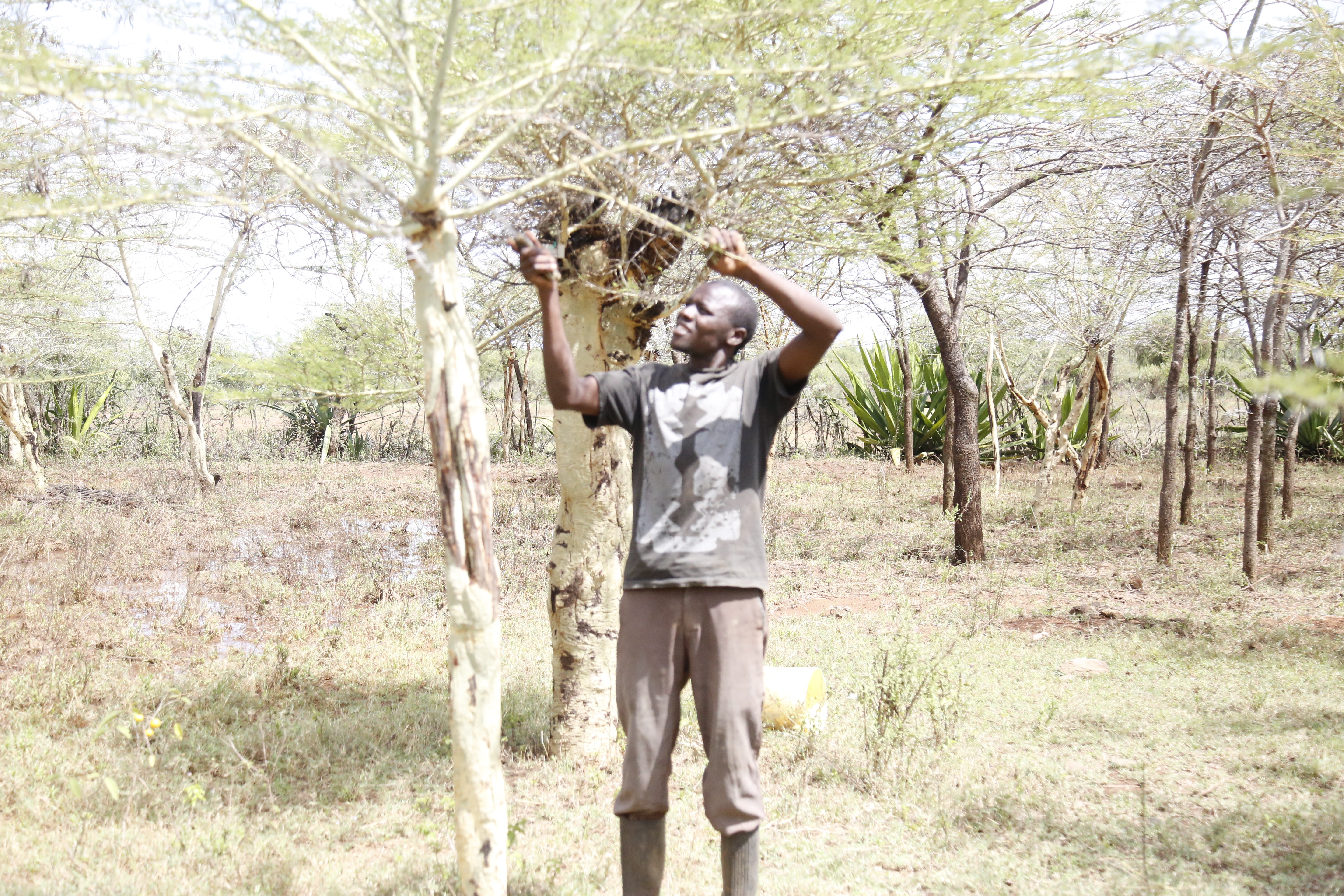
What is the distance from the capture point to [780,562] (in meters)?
10.1

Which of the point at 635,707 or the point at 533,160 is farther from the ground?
the point at 533,160

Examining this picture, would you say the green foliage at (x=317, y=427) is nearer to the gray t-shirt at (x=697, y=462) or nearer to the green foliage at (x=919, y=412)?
the green foliage at (x=919, y=412)

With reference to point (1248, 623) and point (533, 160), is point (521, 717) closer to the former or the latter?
point (533, 160)

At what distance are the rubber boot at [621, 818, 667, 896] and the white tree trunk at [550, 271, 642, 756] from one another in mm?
1726

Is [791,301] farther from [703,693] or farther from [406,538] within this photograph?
[406,538]

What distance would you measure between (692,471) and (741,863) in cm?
108

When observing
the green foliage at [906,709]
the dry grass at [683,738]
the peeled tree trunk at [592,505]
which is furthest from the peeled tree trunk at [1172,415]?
the peeled tree trunk at [592,505]

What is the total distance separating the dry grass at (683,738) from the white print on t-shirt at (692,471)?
1358 millimetres

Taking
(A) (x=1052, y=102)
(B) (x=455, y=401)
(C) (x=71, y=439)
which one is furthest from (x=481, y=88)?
(C) (x=71, y=439)

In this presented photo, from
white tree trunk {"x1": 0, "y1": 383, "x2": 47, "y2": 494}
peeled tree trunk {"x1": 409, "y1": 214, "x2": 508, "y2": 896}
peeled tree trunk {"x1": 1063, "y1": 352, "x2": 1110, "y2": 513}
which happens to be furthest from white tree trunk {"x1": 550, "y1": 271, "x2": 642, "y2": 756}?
peeled tree trunk {"x1": 1063, "y1": 352, "x2": 1110, "y2": 513}

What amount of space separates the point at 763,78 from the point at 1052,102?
1.11 m

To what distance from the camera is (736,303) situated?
282cm

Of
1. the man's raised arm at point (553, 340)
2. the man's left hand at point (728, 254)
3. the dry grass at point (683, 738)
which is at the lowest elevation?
the dry grass at point (683, 738)

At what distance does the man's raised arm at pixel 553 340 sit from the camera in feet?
7.96
